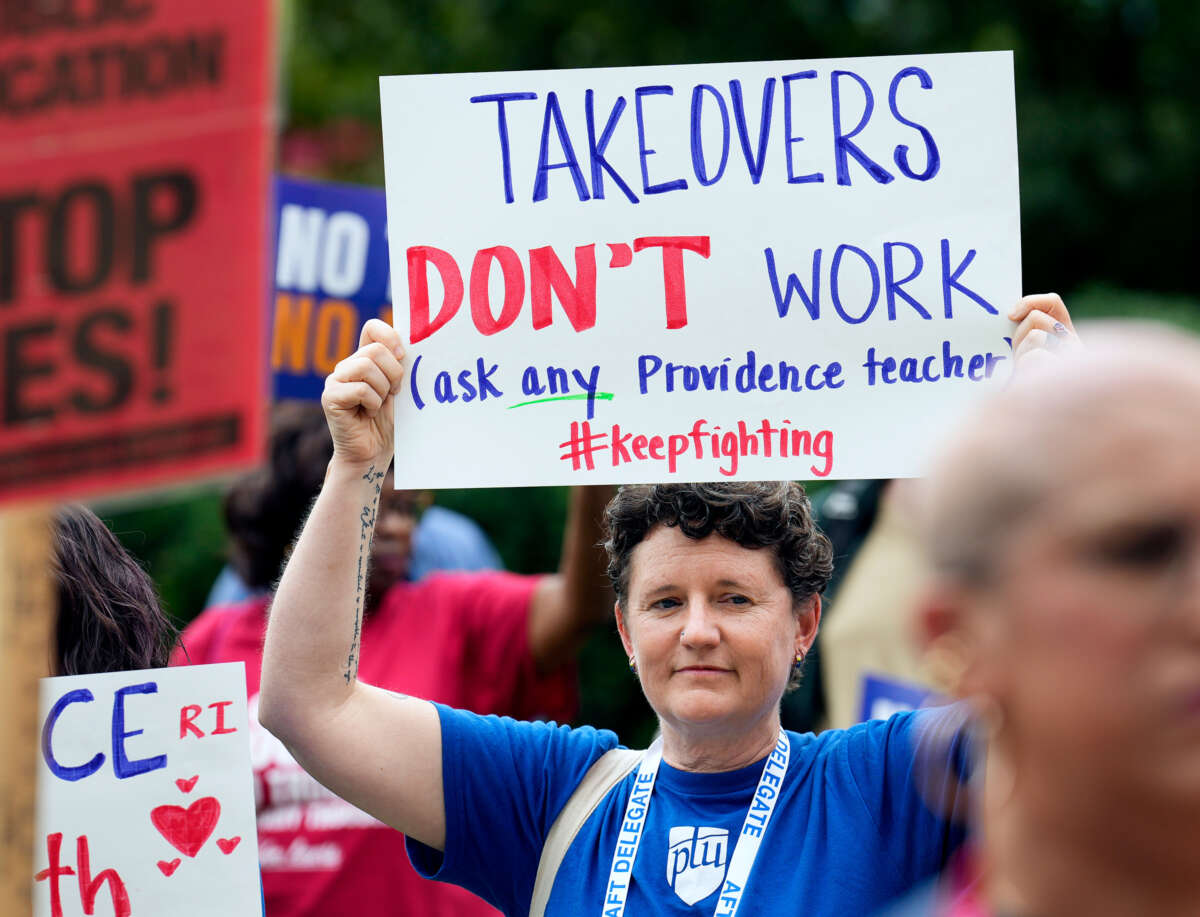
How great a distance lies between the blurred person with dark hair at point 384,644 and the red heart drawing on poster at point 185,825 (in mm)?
962

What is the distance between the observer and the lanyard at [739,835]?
2150 mm

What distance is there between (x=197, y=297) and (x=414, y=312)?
893 millimetres

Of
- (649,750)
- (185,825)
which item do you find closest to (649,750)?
(649,750)

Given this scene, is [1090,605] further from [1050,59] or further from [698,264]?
[1050,59]

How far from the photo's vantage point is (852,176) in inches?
99.5

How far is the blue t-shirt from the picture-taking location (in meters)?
2.15

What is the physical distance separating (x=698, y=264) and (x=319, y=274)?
7.70 ft

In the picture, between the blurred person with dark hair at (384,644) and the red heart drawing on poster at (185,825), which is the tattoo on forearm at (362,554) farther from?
the blurred person with dark hair at (384,644)

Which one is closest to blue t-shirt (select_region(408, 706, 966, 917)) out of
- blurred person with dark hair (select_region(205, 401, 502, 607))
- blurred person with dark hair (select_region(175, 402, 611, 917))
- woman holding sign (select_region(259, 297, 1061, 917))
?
woman holding sign (select_region(259, 297, 1061, 917))

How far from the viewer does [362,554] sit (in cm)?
243

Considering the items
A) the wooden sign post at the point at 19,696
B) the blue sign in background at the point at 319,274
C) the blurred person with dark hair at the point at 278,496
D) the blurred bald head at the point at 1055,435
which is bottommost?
the wooden sign post at the point at 19,696

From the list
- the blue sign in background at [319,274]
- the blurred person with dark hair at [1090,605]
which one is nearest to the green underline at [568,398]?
the blurred person with dark hair at [1090,605]

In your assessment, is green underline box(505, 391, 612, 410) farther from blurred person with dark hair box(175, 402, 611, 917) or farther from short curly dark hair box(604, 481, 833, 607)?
blurred person with dark hair box(175, 402, 611, 917)

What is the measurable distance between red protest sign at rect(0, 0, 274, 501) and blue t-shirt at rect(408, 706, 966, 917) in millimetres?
908
